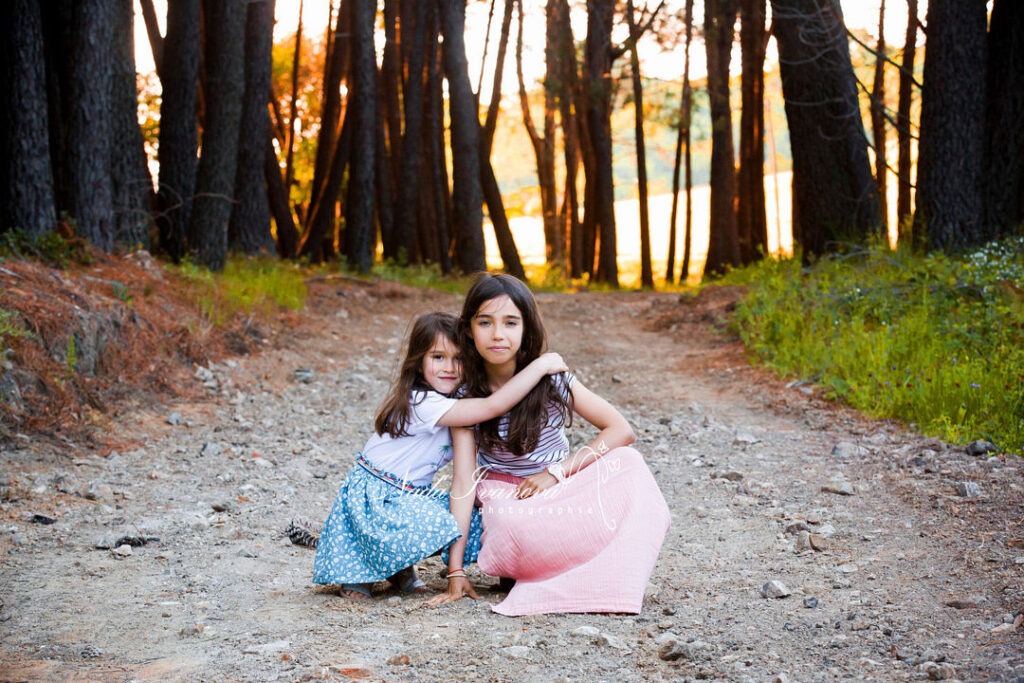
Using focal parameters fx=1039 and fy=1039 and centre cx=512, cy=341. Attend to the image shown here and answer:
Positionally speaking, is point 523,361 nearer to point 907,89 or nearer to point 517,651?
point 517,651

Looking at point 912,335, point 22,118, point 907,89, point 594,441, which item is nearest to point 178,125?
point 22,118

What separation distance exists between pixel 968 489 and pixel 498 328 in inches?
102

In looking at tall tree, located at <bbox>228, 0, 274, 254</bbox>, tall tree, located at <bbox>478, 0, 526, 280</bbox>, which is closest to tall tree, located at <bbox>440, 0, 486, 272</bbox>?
tall tree, located at <bbox>478, 0, 526, 280</bbox>

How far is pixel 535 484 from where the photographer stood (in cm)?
442

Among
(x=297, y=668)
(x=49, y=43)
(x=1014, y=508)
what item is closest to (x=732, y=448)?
(x=1014, y=508)

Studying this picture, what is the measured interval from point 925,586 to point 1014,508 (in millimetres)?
1061

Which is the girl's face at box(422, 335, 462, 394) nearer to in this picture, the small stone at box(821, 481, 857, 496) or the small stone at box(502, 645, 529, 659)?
the small stone at box(502, 645, 529, 659)

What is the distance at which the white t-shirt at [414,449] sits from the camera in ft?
14.5

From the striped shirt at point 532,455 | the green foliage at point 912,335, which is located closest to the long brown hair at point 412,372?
the striped shirt at point 532,455

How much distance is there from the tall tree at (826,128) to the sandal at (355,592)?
924cm

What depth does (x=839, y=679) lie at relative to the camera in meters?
3.18

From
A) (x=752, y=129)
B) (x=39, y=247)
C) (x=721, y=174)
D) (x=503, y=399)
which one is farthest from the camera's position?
(x=721, y=174)

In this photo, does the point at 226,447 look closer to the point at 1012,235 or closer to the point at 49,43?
the point at 49,43

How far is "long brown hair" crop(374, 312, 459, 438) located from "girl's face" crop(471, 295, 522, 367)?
149 millimetres
